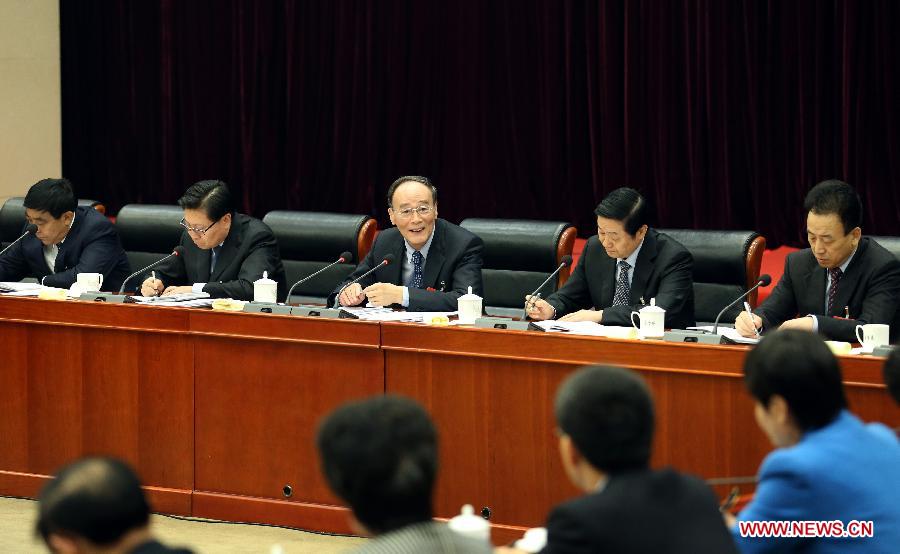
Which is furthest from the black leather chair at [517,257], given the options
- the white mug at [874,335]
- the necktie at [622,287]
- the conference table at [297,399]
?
the white mug at [874,335]

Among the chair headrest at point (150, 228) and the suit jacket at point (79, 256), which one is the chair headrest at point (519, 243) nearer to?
the chair headrest at point (150, 228)

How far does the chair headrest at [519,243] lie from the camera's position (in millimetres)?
4828

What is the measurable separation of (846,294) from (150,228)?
2951 millimetres

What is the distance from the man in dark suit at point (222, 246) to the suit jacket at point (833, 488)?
9.80 ft

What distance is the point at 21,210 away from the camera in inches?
238

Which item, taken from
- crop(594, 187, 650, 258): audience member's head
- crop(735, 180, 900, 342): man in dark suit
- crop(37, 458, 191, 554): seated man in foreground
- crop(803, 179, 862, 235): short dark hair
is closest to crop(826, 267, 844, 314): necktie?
crop(735, 180, 900, 342): man in dark suit

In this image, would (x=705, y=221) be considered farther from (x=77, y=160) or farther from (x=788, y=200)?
(x=77, y=160)

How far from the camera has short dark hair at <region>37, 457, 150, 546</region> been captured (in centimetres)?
161

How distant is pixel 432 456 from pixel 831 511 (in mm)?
717

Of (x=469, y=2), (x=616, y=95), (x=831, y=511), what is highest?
(x=469, y=2)

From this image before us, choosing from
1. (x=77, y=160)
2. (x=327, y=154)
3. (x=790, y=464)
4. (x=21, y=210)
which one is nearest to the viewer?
(x=790, y=464)

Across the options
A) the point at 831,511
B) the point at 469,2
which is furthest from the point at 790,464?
the point at 469,2

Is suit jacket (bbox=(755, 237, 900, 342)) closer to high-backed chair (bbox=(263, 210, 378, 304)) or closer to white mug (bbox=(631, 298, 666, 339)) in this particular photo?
white mug (bbox=(631, 298, 666, 339))

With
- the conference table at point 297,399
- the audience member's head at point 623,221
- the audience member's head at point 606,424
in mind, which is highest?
the audience member's head at point 623,221
